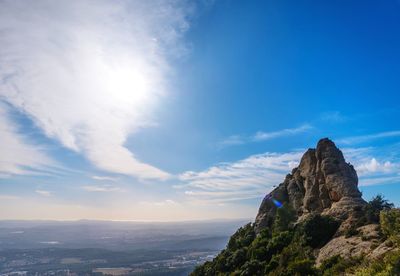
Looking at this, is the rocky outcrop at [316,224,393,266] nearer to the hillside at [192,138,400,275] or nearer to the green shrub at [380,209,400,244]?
the hillside at [192,138,400,275]

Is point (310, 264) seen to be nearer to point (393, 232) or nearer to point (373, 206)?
point (393, 232)

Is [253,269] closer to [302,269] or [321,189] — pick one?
[302,269]

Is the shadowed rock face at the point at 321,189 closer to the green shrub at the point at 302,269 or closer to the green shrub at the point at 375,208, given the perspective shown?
the green shrub at the point at 375,208

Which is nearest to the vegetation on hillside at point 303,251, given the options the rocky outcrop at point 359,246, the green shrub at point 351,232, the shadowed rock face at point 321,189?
the rocky outcrop at point 359,246

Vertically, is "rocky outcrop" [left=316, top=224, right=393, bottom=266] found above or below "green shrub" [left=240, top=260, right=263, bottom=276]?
above

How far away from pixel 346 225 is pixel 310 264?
484 inches

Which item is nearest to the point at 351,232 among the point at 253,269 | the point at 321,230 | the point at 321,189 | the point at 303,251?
the point at 321,230

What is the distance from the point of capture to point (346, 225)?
37.6 meters

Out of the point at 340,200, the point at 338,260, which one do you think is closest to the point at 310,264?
the point at 338,260

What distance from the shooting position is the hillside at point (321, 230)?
995 inches

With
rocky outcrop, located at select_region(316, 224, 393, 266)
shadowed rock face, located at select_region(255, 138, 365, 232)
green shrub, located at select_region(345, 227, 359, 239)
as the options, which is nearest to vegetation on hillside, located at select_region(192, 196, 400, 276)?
rocky outcrop, located at select_region(316, 224, 393, 266)

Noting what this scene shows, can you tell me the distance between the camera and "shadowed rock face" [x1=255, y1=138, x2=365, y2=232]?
44.7 meters

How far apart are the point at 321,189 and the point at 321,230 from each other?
13563 mm

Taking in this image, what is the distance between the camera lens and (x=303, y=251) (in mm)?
35312
